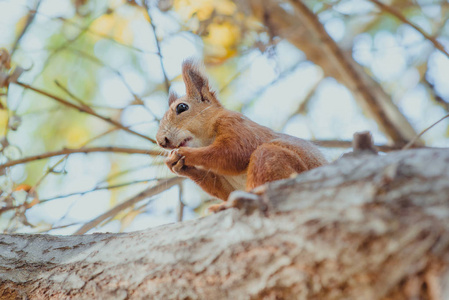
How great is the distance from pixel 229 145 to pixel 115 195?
243 centimetres

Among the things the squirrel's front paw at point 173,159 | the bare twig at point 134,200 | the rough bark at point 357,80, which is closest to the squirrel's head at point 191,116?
the squirrel's front paw at point 173,159

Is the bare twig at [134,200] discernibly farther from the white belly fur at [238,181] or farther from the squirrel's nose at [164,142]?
the white belly fur at [238,181]

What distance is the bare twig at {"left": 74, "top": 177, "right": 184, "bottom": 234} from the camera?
3193mm

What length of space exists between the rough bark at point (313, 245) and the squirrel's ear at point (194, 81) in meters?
1.58

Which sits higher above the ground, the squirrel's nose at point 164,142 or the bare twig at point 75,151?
the bare twig at point 75,151

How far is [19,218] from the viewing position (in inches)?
119

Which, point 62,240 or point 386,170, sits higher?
point 62,240

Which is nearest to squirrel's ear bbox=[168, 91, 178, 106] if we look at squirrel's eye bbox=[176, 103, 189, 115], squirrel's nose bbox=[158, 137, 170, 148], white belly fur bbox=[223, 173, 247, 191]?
squirrel's eye bbox=[176, 103, 189, 115]

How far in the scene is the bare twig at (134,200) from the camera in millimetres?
3193

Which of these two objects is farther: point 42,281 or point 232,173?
point 232,173

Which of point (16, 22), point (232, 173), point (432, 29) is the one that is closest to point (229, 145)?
point (232, 173)

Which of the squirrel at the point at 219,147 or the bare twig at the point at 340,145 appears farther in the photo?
the bare twig at the point at 340,145

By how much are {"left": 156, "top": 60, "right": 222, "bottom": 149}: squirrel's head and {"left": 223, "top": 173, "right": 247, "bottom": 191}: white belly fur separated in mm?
296

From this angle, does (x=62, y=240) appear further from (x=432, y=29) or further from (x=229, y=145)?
(x=432, y=29)
